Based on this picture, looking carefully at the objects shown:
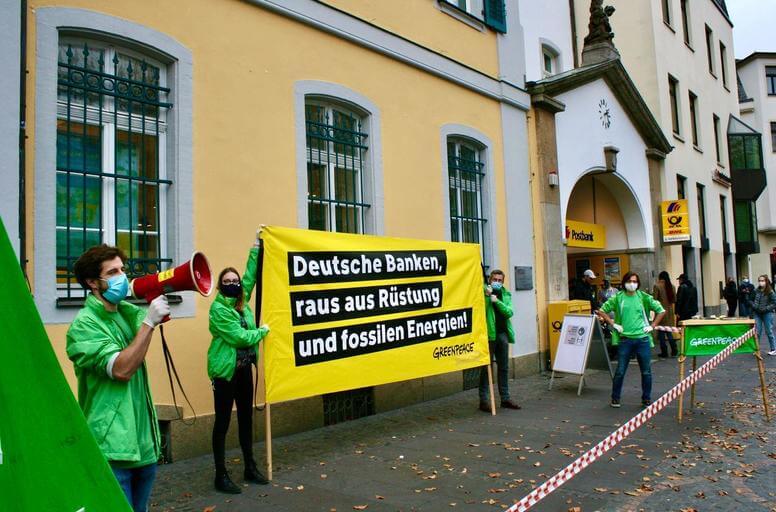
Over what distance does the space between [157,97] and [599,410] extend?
657 centimetres

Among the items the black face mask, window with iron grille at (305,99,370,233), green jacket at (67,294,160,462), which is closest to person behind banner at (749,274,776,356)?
window with iron grille at (305,99,370,233)

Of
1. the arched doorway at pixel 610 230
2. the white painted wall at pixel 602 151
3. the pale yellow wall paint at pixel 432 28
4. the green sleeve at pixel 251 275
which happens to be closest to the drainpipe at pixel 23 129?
the green sleeve at pixel 251 275

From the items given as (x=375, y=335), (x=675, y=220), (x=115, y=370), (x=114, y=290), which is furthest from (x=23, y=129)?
(x=675, y=220)

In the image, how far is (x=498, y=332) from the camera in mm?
8320

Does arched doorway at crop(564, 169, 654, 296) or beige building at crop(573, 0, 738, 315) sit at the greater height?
beige building at crop(573, 0, 738, 315)

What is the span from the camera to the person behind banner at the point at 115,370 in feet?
9.16

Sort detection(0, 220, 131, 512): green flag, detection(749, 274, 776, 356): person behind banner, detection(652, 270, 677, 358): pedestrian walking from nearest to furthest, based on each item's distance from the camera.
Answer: detection(0, 220, 131, 512): green flag < detection(749, 274, 776, 356): person behind banner < detection(652, 270, 677, 358): pedestrian walking

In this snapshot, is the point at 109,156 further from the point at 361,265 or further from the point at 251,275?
the point at 361,265

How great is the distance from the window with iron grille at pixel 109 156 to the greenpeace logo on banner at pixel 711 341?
20.5 feet

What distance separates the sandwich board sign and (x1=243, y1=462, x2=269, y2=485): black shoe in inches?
221

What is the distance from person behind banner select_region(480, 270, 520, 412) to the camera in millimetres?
8172

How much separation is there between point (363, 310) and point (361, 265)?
1.57 feet

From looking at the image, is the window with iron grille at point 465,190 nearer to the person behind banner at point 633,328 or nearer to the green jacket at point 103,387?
the person behind banner at point 633,328

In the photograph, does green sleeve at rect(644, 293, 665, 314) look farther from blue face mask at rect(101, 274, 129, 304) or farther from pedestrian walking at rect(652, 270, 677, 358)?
blue face mask at rect(101, 274, 129, 304)
